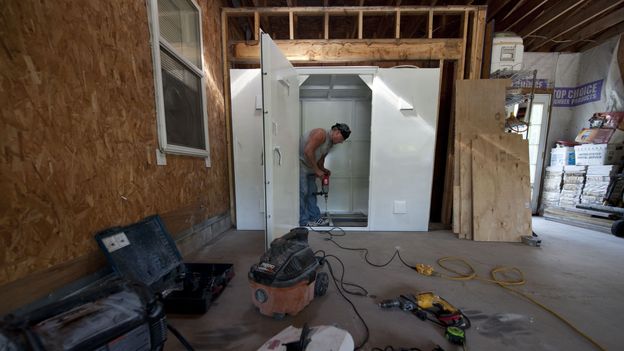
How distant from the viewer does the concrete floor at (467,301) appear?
3.48 feet

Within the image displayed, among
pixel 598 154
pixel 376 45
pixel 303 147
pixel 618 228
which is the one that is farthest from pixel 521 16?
pixel 303 147

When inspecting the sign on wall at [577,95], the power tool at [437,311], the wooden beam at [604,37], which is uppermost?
the wooden beam at [604,37]

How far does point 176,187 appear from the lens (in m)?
1.78

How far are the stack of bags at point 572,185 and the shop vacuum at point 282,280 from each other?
457cm

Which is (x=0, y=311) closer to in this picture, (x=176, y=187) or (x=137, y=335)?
(x=137, y=335)

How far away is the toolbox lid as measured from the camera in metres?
1.17

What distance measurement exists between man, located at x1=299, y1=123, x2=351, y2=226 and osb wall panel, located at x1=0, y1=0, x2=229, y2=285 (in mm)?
1649

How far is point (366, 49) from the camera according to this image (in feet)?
8.56

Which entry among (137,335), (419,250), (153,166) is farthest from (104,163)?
(419,250)

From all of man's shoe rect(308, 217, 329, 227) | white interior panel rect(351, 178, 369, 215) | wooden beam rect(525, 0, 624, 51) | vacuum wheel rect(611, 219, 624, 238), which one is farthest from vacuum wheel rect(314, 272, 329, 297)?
wooden beam rect(525, 0, 624, 51)

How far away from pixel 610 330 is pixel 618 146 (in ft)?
11.2

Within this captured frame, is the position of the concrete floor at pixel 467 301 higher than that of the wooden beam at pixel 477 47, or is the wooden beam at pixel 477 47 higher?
the wooden beam at pixel 477 47

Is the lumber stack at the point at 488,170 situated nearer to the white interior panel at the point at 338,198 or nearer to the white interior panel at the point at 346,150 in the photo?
the white interior panel at the point at 346,150

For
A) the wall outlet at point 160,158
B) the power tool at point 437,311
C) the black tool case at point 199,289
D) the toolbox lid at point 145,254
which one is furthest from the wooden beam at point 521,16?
the toolbox lid at point 145,254
